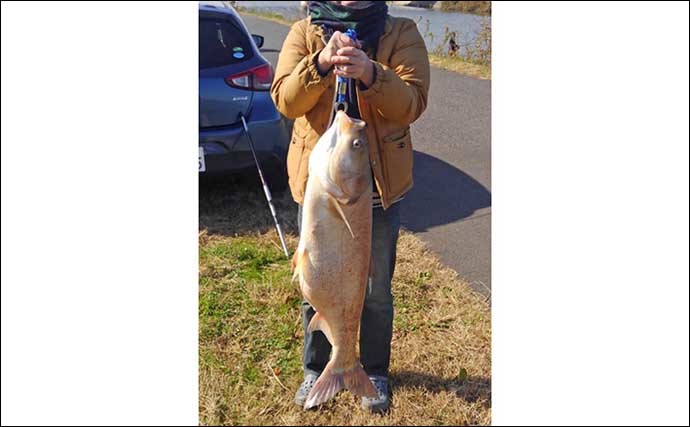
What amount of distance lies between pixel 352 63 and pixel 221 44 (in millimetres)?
3132

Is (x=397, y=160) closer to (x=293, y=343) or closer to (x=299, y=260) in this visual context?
(x=299, y=260)

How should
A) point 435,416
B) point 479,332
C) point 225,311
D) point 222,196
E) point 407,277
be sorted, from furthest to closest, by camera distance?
point 222,196
point 407,277
point 225,311
point 479,332
point 435,416

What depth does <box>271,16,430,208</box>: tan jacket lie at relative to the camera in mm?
2338

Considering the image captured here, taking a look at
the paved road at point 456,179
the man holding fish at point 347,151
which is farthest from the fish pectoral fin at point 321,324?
the paved road at point 456,179

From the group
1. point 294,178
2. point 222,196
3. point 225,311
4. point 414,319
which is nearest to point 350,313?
point 294,178

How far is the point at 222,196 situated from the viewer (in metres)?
5.67

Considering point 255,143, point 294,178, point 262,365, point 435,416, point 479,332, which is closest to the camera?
point 294,178

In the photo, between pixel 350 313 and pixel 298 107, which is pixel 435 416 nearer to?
pixel 350 313

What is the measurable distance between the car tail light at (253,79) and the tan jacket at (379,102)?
7.95 ft

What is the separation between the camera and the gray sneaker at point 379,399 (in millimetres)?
2896

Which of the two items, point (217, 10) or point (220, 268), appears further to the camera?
point (217, 10)

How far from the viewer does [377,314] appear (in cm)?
282

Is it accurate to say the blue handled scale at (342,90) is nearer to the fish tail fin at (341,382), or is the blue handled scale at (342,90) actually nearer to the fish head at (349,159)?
the fish head at (349,159)

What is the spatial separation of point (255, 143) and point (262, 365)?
6.88 feet
